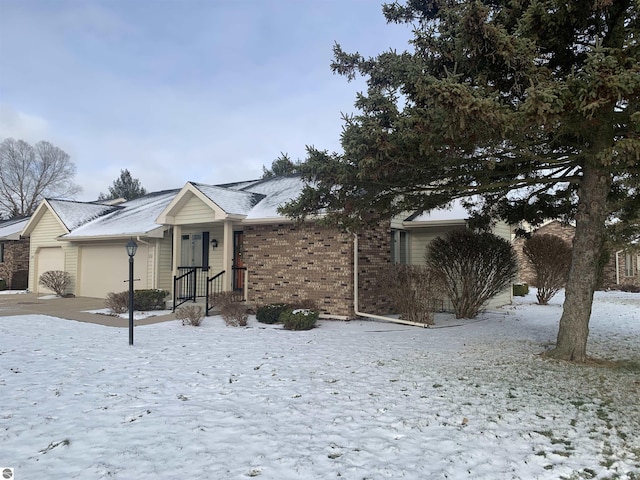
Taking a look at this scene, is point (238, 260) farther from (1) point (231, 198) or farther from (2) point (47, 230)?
(2) point (47, 230)

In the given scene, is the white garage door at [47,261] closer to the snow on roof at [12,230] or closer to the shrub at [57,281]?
the shrub at [57,281]

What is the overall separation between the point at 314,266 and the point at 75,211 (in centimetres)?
1334

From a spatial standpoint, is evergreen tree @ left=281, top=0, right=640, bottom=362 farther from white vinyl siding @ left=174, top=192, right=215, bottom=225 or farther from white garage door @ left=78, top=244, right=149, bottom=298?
white garage door @ left=78, top=244, right=149, bottom=298

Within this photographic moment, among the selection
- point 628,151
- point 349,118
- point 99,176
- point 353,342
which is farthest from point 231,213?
point 99,176

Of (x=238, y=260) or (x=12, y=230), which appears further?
(x=12, y=230)

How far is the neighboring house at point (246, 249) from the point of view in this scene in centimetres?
1098

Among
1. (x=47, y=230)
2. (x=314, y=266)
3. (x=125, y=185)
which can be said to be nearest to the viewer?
(x=314, y=266)

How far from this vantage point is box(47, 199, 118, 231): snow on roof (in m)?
18.0

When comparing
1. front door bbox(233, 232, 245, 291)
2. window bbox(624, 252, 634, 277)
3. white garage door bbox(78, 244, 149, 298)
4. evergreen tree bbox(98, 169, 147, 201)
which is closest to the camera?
front door bbox(233, 232, 245, 291)

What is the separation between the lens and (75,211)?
744 inches

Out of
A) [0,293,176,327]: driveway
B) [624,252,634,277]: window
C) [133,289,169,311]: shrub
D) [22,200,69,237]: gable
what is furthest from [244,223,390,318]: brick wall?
[624,252,634,277]: window

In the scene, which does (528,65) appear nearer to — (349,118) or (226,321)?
(349,118)

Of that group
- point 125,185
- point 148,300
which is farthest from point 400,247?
point 125,185

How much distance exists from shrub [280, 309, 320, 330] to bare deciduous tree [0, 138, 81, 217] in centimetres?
3674
